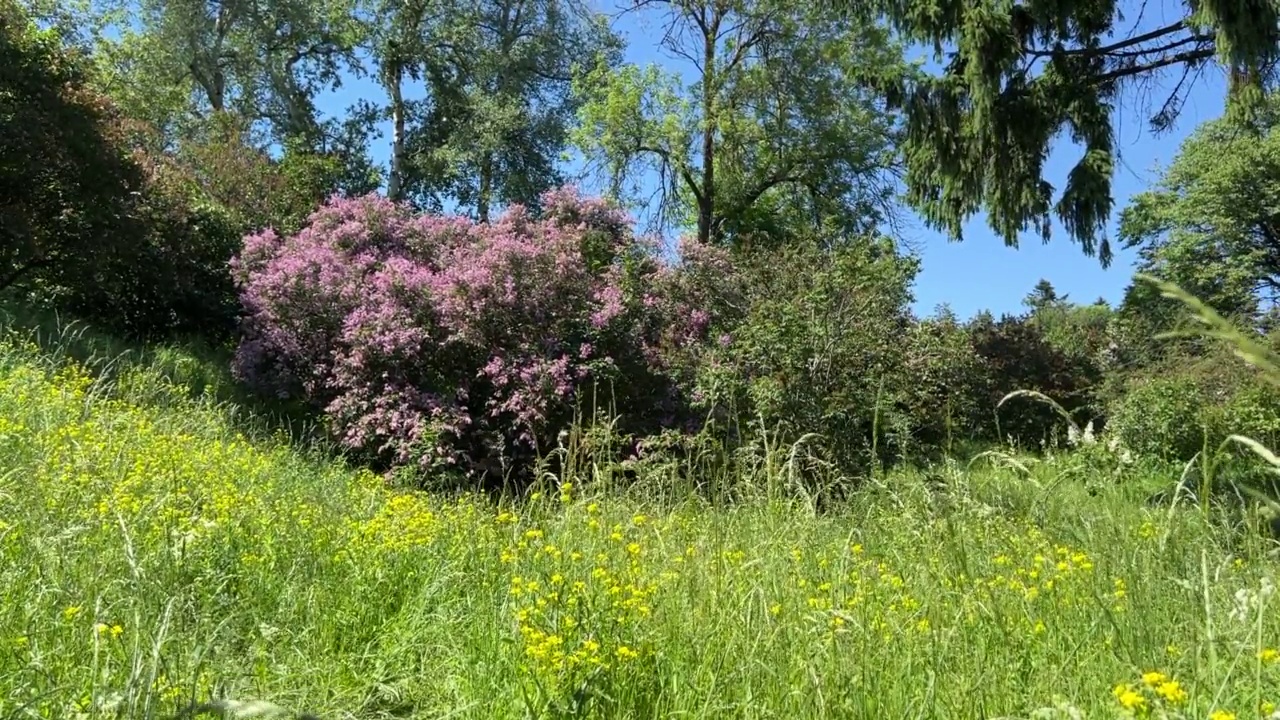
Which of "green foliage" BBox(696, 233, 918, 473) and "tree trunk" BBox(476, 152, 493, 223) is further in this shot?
"tree trunk" BBox(476, 152, 493, 223)

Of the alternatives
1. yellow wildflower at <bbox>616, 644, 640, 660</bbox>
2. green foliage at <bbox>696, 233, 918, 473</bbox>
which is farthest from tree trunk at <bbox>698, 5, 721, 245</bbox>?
yellow wildflower at <bbox>616, 644, 640, 660</bbox>

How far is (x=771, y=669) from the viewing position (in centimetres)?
227

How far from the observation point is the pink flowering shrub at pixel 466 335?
8.46m

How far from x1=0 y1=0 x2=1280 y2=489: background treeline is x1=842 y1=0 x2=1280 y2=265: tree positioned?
53 cm

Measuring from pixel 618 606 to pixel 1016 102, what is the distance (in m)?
7.44

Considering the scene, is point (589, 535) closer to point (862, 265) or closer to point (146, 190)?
point (862, 265)

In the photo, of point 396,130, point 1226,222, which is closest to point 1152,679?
point 396,130

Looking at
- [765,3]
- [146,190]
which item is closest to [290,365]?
[146,190]

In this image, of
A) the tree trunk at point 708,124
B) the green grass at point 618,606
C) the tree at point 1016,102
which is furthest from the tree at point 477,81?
the green grass at point 618,606

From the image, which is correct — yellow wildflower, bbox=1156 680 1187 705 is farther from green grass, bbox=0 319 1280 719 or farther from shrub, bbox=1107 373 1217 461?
shrub, bbox=1107 373 1217 461

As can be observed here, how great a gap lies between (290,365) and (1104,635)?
30.0 ft

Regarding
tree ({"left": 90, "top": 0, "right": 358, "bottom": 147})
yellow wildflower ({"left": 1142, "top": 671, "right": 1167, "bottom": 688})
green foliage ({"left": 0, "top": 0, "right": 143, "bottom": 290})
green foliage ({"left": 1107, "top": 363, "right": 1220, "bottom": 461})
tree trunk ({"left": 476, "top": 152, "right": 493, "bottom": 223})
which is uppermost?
tree ({"left": 90, "top": 0, "right": 358, "bottom": 147})

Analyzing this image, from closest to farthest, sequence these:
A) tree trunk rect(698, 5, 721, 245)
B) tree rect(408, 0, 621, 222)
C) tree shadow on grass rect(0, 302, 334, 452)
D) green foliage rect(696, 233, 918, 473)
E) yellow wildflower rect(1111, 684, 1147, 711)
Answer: yellow wildflower rect(1111, 684, 1147, 711) → tree shadow on grass rect(0, 302, 334, 452) → green foliage rect(696, 233, 918, 473) → tree trunk rect(698, 5, 721, 245) → tree rect(408, 0, 621, 222)

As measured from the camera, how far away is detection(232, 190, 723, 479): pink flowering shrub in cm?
846
